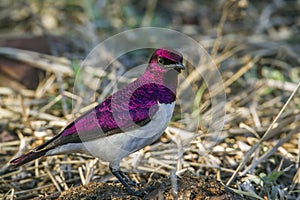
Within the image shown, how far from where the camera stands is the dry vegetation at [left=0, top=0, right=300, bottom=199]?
4348 mm

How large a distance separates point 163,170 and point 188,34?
3.55 m

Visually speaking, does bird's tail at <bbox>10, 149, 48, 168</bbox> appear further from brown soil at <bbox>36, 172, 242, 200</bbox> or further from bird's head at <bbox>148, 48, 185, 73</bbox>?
bird's head at <bbox>148, 48, 185, 73</bbox>

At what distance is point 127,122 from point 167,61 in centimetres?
61

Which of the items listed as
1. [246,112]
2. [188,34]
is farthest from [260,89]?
[188,34]

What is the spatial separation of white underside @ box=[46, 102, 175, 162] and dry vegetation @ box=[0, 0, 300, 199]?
0.27 meters

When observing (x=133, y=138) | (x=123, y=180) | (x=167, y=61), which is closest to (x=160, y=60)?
(x=167, y=61)

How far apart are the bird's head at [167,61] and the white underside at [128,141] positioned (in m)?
0.31

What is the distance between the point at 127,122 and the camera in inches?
153

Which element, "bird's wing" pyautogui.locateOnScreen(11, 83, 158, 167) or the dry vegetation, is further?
the dry vegetation

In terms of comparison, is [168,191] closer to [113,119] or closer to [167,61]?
[113,119]

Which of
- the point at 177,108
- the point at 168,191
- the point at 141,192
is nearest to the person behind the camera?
the point at 168,191

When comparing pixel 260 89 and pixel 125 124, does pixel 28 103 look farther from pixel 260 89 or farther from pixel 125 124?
pixel 260 89

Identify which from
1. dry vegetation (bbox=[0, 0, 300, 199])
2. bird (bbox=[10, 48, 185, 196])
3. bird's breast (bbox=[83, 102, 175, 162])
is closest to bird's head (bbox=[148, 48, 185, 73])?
bird (bbox=[10, 48, 185, 196])

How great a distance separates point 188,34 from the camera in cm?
Result: 773
